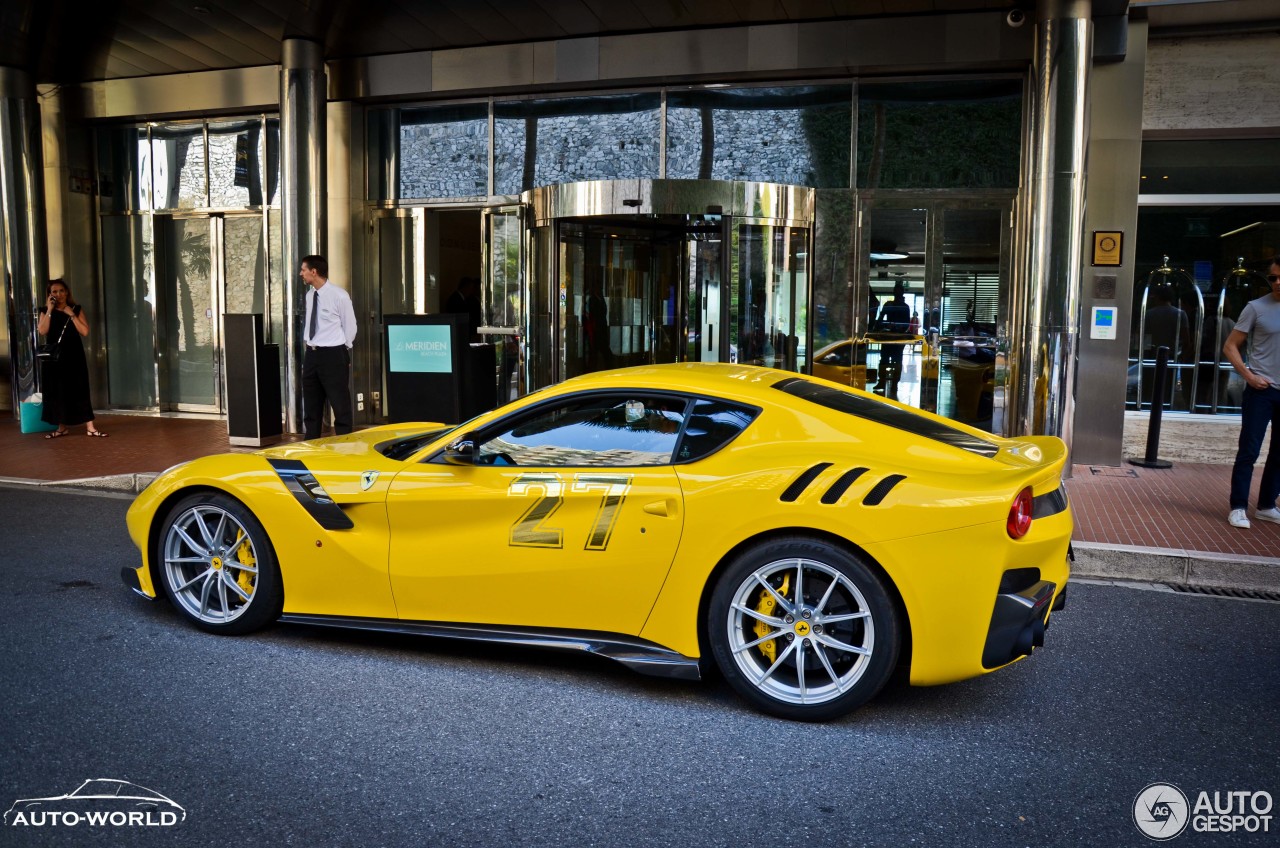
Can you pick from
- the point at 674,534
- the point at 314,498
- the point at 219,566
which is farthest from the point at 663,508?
the point at 219,566

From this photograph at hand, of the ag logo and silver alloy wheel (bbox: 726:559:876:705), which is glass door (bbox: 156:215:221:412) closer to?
silver alloy wheel (bbox: 726:559:876:705)

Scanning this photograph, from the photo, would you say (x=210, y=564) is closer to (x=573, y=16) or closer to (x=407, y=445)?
(x=407, y=445)

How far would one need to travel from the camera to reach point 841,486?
161 inches

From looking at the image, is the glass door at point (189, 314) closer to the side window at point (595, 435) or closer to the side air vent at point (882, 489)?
the side window at point (595, 435)

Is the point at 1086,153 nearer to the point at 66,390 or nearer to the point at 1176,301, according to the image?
the point at 1176,301

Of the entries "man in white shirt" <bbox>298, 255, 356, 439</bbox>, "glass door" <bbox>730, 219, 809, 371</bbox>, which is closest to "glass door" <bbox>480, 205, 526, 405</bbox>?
"man in white shirt" <bbox>298, 255, 356, 439</bbox>

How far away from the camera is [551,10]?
1138 centimetres

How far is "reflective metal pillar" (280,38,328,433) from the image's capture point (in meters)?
12.5

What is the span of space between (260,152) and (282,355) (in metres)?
2.85

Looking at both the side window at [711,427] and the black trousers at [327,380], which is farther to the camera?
the black trousers at [327,380]

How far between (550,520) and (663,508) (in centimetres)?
51

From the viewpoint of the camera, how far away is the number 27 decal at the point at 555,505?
438 cm

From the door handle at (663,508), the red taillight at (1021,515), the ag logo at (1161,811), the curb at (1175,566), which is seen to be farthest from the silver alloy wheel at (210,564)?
the curb at (1175,566)

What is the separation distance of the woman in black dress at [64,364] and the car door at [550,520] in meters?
9.08
